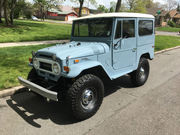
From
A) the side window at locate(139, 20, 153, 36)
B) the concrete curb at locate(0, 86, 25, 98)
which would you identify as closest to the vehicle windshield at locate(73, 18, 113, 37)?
the side window at locate(139, 20, 153, 36)

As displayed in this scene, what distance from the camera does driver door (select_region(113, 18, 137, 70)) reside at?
4141mm

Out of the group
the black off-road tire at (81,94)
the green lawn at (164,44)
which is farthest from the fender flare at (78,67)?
the green lawn at (164,44)

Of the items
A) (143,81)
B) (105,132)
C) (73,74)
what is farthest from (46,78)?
(143,81)

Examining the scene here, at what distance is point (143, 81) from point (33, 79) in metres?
3.24

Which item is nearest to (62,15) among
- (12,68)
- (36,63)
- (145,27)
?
(12,68)

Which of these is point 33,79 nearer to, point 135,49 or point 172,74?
point 135,49

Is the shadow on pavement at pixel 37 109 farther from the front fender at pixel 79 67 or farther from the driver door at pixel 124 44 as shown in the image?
the driver door at pixel 124 44

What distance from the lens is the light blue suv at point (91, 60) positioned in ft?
10.7

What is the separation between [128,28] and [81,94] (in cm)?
219

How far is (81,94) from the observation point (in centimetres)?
329

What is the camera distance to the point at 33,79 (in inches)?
157

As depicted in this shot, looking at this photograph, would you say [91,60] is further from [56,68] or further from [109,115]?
[109,115]

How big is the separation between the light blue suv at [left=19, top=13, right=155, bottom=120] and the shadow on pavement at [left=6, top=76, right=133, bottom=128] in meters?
0.40

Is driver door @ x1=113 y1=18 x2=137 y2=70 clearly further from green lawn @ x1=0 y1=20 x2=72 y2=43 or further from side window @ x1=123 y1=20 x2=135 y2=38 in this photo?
green lawn @ x1=0 y1=20 x2=72 y2=43
